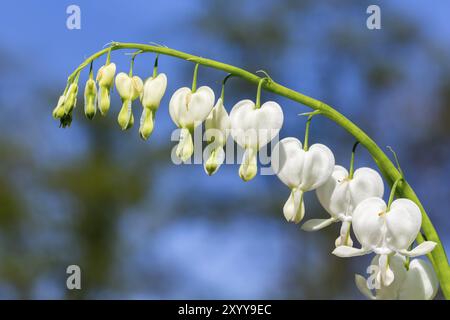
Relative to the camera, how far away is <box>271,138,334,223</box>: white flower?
159cm

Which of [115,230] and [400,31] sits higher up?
[400,31]

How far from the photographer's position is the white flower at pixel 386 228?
1.50 m

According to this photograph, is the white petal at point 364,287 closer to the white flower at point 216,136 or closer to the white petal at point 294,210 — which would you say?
the white petal at point 294,210

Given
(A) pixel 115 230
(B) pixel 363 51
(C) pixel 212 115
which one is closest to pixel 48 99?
(A) pixel 115 230

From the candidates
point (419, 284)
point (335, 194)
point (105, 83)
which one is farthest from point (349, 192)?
point (105, 83)

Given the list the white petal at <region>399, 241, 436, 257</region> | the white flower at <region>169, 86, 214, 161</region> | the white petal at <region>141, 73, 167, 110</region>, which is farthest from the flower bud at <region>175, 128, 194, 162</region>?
the white petal at <region>399, 241, 436, 257</region>

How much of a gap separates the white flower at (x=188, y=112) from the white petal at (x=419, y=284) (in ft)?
1.78

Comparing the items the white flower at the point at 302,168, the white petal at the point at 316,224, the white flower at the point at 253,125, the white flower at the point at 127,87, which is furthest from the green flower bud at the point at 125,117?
the white petal at the point at 316,224

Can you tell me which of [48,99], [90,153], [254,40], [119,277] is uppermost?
[254,40]

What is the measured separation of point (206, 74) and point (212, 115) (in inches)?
323

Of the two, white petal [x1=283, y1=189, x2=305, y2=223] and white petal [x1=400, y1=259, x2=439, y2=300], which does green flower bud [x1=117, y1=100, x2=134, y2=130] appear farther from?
white petal [x1=400, y1=259, x2=439, y2=300]
